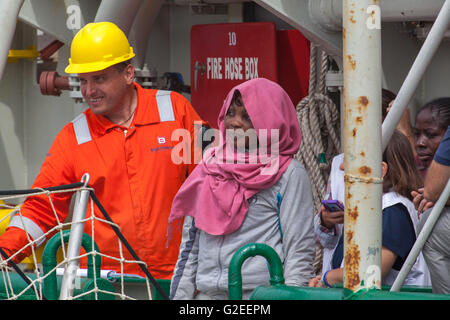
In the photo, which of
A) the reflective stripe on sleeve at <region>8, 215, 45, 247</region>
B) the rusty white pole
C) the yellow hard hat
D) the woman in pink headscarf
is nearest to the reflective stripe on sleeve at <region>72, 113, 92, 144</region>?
the yellow hard hat

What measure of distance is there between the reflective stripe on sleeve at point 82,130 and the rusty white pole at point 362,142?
1683 millimetres

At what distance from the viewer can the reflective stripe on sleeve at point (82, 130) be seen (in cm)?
366

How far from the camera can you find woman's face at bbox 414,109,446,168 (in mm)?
3434

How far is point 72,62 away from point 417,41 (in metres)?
1.67

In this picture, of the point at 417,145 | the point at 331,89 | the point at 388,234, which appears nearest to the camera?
the point at 388,234

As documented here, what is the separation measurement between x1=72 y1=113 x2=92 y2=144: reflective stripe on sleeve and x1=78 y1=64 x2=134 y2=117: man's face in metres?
0.13

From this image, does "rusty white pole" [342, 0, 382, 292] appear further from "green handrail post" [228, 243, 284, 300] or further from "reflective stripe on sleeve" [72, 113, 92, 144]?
"reflective stripe on sleeve" [72, 113, 92, 144]

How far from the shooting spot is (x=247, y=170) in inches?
115

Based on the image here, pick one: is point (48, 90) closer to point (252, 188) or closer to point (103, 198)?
point (103, 198)

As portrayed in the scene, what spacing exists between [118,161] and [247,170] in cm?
86

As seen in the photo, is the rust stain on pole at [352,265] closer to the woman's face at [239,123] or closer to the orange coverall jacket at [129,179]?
the woman's face at [239,123]
